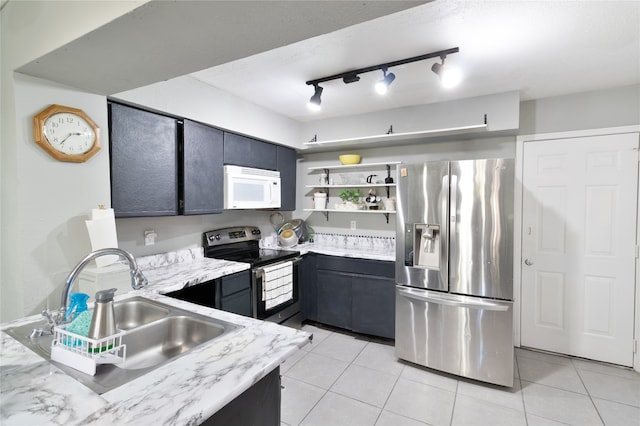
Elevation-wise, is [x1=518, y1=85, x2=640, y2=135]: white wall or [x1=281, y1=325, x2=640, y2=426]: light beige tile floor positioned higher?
[x1=518, y1=85, x2=640, y2=135]: white wall

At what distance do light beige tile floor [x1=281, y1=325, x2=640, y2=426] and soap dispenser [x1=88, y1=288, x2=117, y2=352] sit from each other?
4.65 feet

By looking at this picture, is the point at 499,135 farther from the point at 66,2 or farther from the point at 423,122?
the point at 66,2

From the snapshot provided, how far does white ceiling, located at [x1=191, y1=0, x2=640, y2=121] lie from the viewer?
5.15ft

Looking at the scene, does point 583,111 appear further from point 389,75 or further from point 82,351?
point 82,351

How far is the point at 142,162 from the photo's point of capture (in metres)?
2.03

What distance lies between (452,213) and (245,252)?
6.83ft

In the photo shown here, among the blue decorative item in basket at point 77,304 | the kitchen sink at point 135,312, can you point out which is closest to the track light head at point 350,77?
the kitchen sink at point 135,312

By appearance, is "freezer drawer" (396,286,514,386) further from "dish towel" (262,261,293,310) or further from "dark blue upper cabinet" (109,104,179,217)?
"dark blue upper cabinet" (109,104,179,217)

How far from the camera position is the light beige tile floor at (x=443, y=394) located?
6.50 ft

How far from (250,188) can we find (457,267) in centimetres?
199

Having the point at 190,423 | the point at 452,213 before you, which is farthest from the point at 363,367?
the point at 190,423

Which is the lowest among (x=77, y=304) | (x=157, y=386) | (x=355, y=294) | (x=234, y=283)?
(x=355, y=294)

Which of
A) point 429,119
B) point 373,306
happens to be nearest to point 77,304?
point 373,306

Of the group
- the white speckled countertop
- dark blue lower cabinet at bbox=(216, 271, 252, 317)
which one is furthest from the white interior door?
the white speckled countertop
